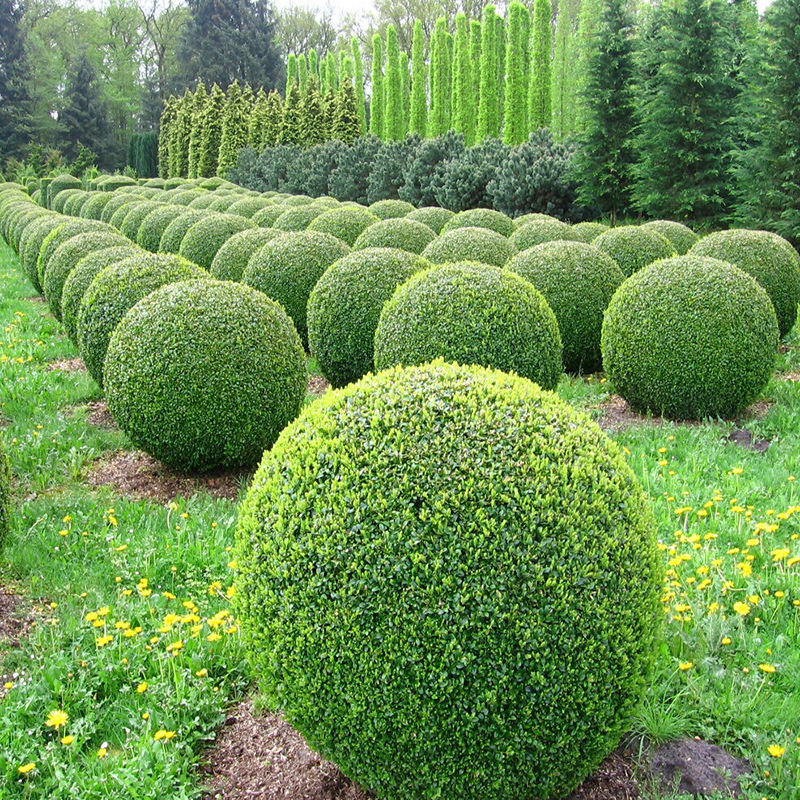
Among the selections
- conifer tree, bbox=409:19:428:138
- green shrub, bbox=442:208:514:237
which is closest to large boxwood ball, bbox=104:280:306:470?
green shrub, bbox=442:208:514:237

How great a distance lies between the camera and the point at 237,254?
10977 mm

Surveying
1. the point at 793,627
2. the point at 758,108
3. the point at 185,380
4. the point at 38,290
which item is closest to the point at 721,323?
the point at 793,627

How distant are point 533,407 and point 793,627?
81.6 inches

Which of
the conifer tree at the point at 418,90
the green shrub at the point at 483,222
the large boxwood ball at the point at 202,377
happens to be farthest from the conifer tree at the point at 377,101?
the large boxwood ball at the point at 202,377

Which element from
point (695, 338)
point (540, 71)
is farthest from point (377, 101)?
point (695, 338)

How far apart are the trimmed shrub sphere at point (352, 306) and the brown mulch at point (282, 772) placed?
15.7 ft

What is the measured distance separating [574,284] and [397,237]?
3047 mm

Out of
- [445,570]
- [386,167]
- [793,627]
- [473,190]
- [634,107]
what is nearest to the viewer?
[445,570]

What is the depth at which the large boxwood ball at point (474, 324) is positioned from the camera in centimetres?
598

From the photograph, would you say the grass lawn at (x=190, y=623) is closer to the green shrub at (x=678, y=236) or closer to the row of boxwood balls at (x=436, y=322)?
the row of boxwood balls at (x=436, y=322)

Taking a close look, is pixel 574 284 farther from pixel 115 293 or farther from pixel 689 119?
pixel 689 119

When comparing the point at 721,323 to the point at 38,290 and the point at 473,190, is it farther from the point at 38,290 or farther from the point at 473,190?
the point at 473,190

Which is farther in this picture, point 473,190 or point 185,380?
point 473,190

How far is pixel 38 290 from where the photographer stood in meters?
15.3
